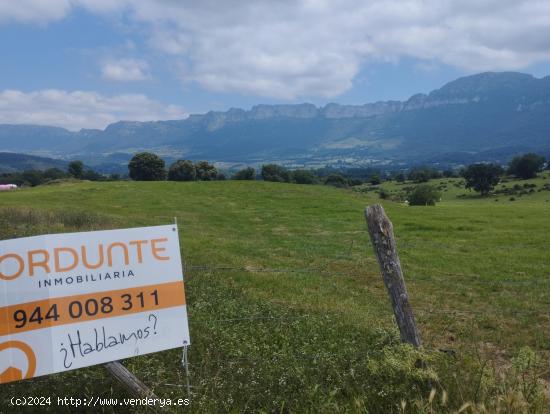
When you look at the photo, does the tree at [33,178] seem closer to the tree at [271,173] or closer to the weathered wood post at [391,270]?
the tree at [271,173]

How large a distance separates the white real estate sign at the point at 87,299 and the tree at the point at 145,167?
83541mm

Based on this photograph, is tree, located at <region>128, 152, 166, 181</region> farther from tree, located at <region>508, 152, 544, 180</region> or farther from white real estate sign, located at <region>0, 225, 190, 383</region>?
tree, located at <region>508, 152, 544, 180</region>

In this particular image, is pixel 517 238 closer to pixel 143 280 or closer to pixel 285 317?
pixel 285 317

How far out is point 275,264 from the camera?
16422mm

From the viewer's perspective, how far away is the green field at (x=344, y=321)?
534 cm

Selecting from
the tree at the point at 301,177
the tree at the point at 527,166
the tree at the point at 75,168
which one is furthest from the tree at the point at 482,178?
the tree at the point at 75,168

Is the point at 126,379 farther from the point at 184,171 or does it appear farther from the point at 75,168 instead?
the point at 75,168

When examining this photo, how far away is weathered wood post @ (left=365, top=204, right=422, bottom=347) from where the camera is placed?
583 cm

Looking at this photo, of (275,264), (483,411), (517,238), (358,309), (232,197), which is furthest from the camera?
(232,197)

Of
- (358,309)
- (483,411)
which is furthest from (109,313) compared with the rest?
(358,309)

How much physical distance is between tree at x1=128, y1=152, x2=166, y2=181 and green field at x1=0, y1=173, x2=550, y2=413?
6009 centimetres

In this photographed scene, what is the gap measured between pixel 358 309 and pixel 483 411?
20.1 ft

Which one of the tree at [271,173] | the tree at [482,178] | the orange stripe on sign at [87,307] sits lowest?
the tree at [482,178]

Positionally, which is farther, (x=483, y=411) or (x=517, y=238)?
(x=517, y=238)
